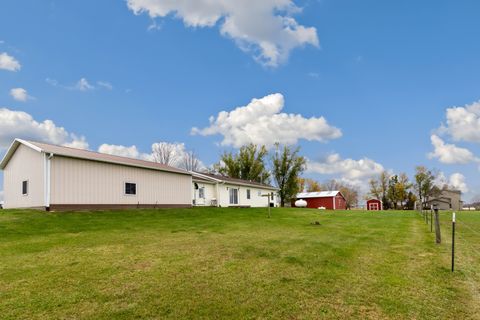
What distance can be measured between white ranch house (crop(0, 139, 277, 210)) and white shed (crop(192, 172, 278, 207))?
259 cm

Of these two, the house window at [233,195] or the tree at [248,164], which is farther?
the tree at [248,164]

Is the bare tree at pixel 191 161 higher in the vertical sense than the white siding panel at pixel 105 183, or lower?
higher

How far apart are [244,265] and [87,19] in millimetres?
16944

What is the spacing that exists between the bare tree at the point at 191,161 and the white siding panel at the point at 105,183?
2997cm

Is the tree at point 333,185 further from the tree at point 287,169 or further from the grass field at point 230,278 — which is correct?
the grass field at point 230,278

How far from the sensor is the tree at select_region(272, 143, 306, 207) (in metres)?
52.0

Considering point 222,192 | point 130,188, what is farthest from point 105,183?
point 222,192

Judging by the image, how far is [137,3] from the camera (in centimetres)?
1700

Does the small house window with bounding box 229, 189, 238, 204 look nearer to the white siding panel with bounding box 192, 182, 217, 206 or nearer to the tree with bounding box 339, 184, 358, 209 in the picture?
the white siding panel with bounding box 192, 182, 217, 206

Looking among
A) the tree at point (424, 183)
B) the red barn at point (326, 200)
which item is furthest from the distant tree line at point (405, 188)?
the red barn at point (326, 200)

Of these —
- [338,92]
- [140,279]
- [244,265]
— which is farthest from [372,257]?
[338,92]

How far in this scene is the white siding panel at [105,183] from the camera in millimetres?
17219

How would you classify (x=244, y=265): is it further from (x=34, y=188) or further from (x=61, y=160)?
(x=34, y=188)

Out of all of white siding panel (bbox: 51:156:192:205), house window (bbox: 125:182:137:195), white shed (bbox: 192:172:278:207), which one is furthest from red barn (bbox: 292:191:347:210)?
house window (bbox: 125:182:137:195)
